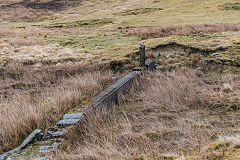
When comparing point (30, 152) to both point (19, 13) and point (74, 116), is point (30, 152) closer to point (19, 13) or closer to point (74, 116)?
point (74, 116)

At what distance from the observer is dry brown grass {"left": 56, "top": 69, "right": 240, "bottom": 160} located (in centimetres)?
406

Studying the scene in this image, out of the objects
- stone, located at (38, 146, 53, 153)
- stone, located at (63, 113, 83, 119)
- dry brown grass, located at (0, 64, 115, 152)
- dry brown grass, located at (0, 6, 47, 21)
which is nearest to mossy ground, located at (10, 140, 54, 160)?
stone, located at (38, 146, 53, 153)

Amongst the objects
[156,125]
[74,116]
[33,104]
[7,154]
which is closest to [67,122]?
[74,116]

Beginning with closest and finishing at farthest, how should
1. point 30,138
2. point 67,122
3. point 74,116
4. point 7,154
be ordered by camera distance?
point 7,154 → point 30,138 → point 67,122 → point 74,116

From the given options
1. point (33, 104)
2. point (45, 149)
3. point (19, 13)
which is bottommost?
point (33, 104)

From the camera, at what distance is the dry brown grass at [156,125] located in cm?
406

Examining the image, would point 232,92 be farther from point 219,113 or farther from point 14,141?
point 14,141

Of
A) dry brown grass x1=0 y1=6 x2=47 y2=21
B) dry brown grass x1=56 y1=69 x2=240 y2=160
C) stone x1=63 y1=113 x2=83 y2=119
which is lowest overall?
dry brown grass x1=56 y1=69 x2=240 y2=160

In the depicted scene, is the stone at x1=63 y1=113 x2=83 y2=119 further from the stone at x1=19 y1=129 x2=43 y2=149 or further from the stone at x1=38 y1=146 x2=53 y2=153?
the stone at x1=38 y1=146 x2=53 y2=153

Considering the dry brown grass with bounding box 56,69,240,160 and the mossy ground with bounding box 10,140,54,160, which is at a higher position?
the mossy ground with bounding box 10,140,54,160

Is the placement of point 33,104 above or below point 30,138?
below

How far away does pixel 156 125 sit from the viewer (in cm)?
546

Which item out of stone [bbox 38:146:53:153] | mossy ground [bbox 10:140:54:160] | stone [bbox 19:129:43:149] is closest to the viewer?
mossy ground [bbox 10:140:54:160]

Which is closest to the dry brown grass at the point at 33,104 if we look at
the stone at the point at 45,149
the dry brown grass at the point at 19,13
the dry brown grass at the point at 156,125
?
the stone at the point at 45,149
